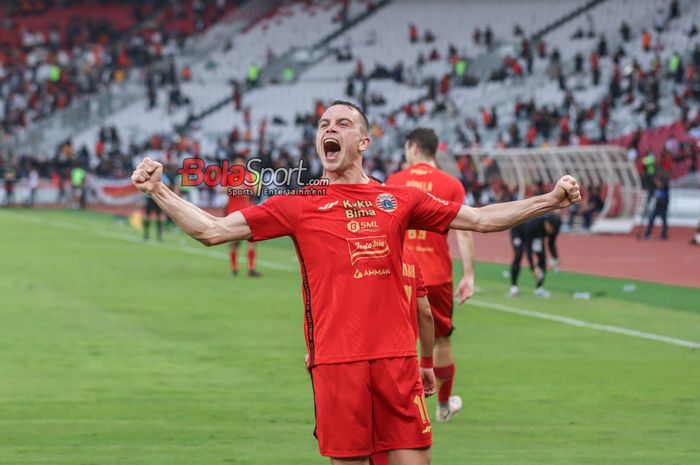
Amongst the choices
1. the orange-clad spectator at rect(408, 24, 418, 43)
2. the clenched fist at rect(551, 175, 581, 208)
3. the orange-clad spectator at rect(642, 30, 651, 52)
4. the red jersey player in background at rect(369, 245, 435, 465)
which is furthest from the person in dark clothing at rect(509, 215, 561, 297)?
the orange-clad spectator at rect(408, 24, 418, 43)

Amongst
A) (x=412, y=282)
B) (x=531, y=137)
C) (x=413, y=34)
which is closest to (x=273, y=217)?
(x=412, y=282)

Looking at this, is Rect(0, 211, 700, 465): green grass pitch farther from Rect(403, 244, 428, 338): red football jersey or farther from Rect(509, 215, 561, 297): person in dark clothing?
Rect(403, 244, 428, 338): red football jersey

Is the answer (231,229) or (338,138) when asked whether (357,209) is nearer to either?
(338,138)

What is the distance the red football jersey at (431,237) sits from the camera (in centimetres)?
1020

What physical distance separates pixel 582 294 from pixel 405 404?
15.5 m

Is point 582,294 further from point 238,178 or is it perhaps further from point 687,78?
point 687,78

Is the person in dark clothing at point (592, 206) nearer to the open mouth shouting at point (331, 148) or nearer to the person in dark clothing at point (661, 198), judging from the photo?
the person in dark clothing at point (661, 198)

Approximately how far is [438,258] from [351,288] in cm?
440

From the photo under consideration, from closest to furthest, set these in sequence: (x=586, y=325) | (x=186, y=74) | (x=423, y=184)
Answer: (x=423, y=184)
(x=586, y=325)
(x=186, y=74)

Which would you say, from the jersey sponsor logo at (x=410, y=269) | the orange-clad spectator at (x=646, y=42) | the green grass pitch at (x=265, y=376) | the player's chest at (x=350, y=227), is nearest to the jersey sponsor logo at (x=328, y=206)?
the player's chest at (x=350, y=227)

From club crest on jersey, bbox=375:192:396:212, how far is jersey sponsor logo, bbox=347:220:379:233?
92 millimetres

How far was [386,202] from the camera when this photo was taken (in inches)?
244

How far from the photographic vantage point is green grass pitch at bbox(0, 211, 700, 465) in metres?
9.57

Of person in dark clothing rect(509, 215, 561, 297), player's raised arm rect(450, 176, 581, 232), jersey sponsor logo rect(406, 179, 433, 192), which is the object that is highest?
jersey sponsor logo rect(406, 179, 433, 192)
